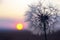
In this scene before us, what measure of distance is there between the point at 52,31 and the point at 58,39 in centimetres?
95

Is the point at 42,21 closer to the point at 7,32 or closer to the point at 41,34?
the point at 41,34

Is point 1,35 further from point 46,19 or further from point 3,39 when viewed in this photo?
point 46,19

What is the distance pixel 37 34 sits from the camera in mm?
45250

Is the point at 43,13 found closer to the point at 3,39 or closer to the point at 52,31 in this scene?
the point at 52,31

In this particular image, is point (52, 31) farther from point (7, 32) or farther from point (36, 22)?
point (7, 32)

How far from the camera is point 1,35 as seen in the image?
47625 millimetres

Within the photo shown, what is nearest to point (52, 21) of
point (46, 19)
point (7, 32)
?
point (46, 19)

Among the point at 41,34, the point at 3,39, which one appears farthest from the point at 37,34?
the point at 3,39

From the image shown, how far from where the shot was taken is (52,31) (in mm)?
45688

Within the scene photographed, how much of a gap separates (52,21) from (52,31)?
951 mm

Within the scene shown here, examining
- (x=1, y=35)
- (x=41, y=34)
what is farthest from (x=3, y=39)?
(x=41, y=34)

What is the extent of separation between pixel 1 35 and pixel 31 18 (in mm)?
4100

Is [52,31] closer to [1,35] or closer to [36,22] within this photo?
[36,22]

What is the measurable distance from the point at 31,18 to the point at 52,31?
2.37 m
